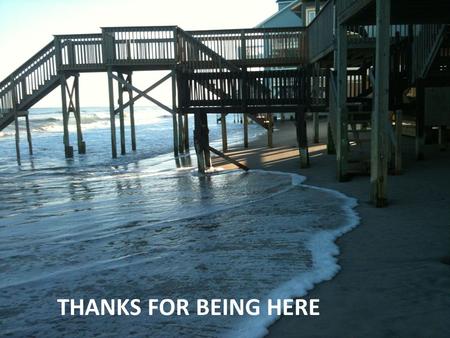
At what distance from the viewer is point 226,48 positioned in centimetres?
1762

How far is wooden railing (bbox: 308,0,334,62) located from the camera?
466 inches

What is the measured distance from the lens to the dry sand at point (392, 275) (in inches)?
151

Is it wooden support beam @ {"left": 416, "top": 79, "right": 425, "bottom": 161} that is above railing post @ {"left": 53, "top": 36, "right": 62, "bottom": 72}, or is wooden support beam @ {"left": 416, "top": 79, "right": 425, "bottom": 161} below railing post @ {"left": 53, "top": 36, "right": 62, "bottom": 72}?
below

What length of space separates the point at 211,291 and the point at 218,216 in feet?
11.2

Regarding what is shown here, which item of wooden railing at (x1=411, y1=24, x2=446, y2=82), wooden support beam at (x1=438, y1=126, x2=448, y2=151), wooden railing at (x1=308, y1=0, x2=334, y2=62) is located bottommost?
wooden support beam at (x1=438, y1=126, x2=448, y2=151)

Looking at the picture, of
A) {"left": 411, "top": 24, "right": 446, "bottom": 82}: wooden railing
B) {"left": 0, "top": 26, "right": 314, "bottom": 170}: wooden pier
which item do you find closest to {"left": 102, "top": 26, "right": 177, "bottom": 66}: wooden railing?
{"left": 0, "top": 26, "right": 314, "bottom": 170}: wooden pier

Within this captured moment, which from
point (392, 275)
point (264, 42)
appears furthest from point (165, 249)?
point (264, 42)

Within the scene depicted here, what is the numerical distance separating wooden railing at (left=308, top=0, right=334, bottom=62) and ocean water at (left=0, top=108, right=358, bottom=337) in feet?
12.4

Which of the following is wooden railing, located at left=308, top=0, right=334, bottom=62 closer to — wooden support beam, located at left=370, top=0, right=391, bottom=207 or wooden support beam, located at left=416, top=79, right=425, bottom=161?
wooden support beam, located at left=416, top=79, right=425, bottom=161

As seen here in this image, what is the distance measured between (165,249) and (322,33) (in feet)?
30.7

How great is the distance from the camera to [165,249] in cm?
621

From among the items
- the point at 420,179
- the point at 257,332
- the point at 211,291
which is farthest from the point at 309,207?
the point at 257,332

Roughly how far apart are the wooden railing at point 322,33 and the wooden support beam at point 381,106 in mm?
4542

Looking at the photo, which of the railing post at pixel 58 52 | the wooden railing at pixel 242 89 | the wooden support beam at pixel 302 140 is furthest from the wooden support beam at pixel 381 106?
the railing post at pixel 58 52
